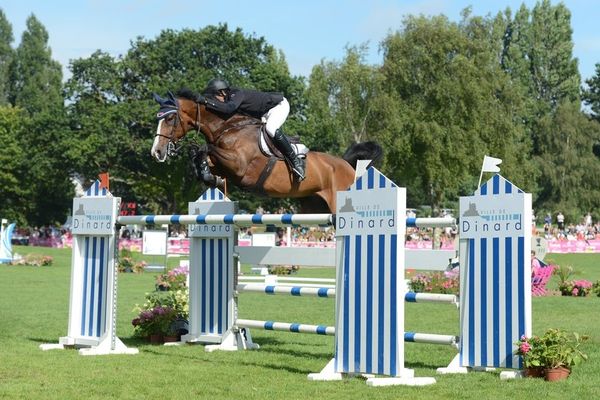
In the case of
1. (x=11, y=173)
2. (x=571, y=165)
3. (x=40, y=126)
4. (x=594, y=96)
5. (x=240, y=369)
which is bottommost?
(x=240, y=369)

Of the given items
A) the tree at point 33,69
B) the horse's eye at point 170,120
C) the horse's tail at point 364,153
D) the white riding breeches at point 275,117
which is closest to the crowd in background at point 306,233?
the tree at point 33,69

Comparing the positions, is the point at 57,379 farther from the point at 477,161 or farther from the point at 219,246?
the point at 477,161

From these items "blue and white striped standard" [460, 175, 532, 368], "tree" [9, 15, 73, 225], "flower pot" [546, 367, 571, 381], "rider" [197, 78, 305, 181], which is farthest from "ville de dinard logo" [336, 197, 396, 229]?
"tree" [9, 15, 73, 225]

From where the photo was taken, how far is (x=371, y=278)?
7359 millimetres

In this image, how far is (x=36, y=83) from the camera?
79875mm

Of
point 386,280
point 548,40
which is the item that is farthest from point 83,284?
point 548,40

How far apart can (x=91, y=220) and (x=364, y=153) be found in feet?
10.9

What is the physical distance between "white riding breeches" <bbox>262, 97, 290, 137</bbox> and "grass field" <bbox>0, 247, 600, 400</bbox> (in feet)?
7.58

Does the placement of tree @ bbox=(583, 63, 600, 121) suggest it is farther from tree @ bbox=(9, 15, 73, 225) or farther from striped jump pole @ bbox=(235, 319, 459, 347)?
striped jump pole @ bbox=(235, 319, 459, 347)

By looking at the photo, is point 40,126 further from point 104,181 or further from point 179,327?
point 104,181

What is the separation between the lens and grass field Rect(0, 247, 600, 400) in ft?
21.8

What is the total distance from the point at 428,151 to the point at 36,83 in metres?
44.1

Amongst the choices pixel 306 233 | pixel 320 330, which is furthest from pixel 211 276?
pixel 306 233

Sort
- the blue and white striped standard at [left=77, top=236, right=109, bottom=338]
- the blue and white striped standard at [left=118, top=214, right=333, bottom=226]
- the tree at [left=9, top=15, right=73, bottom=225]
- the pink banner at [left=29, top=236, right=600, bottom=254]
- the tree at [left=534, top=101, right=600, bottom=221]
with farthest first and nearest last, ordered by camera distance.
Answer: the tree at [left=534, top=101, right=600, bottom=221], the tree at [left=9, top=15, right=73, bottom=225], the pink banner at [left=29, top=236, right=600, bottom=254], the blue and white striped standard at [left=77, top=236, right=109, bottom=338], the blue and white striped standard at [left=118, top=214, right=333, bottom=226]
